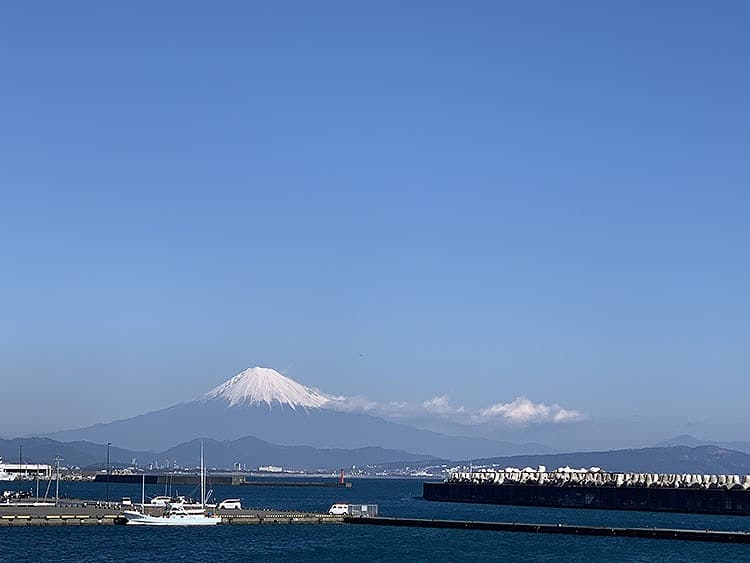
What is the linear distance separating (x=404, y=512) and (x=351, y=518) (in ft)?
104

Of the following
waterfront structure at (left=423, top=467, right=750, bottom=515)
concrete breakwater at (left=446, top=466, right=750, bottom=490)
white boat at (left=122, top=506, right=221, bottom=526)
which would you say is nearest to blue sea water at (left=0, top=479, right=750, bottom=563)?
white boat at (left=122, top=506, right=221, bottom=526)

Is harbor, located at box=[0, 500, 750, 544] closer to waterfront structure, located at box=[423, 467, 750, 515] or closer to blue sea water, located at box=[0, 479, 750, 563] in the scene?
blue sea water, located at box=[0, 479, 750, 563]

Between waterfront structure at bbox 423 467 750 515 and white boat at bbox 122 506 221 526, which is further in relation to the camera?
waterfront structure at bbox 423 467 750 515

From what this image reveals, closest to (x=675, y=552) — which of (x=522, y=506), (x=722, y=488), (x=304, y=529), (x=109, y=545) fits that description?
(x=304, y=529)

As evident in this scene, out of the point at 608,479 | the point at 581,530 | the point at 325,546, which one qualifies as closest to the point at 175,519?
the point at 325,546

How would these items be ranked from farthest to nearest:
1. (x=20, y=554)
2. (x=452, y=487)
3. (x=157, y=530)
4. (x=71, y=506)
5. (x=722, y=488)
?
(x=452, y=487), (x=722, y=488), (x=71, y=506), (x=157, y=530), (x=20, y=554)

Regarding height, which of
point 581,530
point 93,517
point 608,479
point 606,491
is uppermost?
point 608,479

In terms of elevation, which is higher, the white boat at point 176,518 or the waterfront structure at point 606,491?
the waterfront structure at point 606,491

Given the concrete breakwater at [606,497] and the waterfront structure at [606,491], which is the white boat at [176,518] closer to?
the concrete breakwater at [606,497]

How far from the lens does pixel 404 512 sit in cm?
14188

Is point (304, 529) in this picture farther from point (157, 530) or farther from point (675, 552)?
point (675, 552)

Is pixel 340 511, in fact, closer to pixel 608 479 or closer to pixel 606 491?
pixel 606 491

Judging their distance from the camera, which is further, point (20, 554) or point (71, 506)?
point (71, 506)

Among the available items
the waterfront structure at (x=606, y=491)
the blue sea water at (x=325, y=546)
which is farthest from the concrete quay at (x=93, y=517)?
the waterfront structure at (x=606, y=491)
